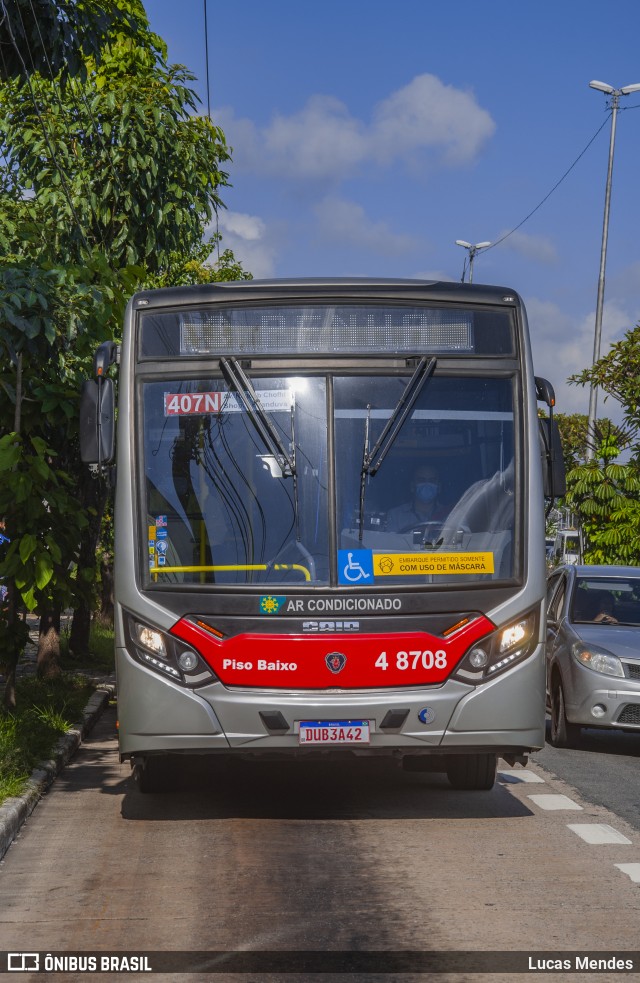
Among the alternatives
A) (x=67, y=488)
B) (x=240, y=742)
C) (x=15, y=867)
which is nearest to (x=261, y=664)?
(x=240, y=742)

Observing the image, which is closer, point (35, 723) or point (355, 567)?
point (355, 567)

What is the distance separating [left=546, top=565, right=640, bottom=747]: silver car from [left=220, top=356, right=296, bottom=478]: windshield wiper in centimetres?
516

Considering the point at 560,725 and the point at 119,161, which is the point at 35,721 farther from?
the point at 119,161

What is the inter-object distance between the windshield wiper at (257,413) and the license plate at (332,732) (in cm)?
151

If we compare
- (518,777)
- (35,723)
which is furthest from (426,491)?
(35,723)

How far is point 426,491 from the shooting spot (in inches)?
344

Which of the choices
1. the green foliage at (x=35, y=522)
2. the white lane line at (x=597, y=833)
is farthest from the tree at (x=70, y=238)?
the white lane line at (x=597, y=833)

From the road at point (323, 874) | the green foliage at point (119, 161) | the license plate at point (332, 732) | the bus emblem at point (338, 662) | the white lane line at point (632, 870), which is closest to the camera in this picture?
the road at point (323, 874)

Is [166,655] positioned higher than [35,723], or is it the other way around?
[166,655]

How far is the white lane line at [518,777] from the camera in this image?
1100 centimetres

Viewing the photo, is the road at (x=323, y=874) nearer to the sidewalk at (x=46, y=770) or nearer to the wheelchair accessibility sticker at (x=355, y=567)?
the sidewalk at (x=46, y=770)

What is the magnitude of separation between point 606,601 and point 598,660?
4.91 ft

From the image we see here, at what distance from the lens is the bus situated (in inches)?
334

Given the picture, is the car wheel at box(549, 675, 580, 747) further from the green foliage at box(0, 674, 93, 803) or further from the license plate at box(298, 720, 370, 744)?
the license plate at box(298, 720, 370, 744)
